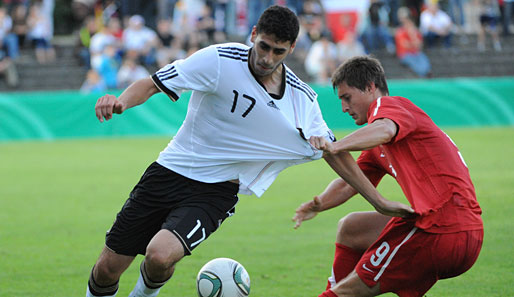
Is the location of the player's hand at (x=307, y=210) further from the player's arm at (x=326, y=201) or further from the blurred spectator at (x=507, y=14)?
the blurred spectator at (x=507, y=14)

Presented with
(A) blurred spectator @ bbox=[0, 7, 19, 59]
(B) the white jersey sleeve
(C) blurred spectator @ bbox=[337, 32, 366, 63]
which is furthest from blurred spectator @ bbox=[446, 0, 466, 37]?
(B) the white jersey sleeve

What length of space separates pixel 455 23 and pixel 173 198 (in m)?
26.8

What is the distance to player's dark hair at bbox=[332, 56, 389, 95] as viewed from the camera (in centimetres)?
542

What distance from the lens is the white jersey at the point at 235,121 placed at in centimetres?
564

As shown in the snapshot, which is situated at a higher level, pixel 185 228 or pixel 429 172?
pixel 429 172

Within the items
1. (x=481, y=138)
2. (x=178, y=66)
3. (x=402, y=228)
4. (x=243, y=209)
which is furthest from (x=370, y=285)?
(x=481, y=138)

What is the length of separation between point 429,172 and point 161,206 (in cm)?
204

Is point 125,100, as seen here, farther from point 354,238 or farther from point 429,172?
point 429,172

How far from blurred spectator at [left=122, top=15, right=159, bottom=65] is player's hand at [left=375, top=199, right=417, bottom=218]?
67.4ft

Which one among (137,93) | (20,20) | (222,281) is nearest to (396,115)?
(137,93)

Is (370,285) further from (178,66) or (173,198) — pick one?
(178,66)

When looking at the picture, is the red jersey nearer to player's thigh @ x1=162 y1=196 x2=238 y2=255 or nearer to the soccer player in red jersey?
the soccer player in red jersey

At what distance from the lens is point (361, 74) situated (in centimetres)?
542

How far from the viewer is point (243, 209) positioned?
462 inches
